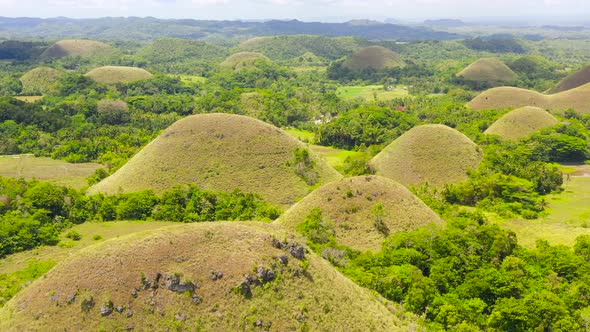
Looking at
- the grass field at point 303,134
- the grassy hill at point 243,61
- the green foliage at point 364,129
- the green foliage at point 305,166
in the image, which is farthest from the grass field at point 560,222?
the grassy hill at point 243,61

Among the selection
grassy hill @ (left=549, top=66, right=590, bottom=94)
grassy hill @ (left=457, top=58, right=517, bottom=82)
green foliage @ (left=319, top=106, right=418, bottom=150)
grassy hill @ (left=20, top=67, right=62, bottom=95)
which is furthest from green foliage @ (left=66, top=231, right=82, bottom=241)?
grassy hill @ (left=457, top=58, right=517, bottom=82)

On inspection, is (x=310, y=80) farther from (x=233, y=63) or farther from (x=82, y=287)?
(x=82, y=287)

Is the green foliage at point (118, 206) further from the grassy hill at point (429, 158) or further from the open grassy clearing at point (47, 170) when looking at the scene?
the grassy hill at point (429, 158)

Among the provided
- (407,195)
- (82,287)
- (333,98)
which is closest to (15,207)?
(82,287)

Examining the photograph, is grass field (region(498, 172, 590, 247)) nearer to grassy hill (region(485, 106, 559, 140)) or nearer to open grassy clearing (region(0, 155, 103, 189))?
grassy hill (region(485, 106, 559, 140))

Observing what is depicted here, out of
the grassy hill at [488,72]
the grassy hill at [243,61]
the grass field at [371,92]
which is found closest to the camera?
the grass field at [371,92]

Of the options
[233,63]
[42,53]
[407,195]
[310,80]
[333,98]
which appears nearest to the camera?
[407,195]

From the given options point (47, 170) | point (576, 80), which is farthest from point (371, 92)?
point (47, 170)
